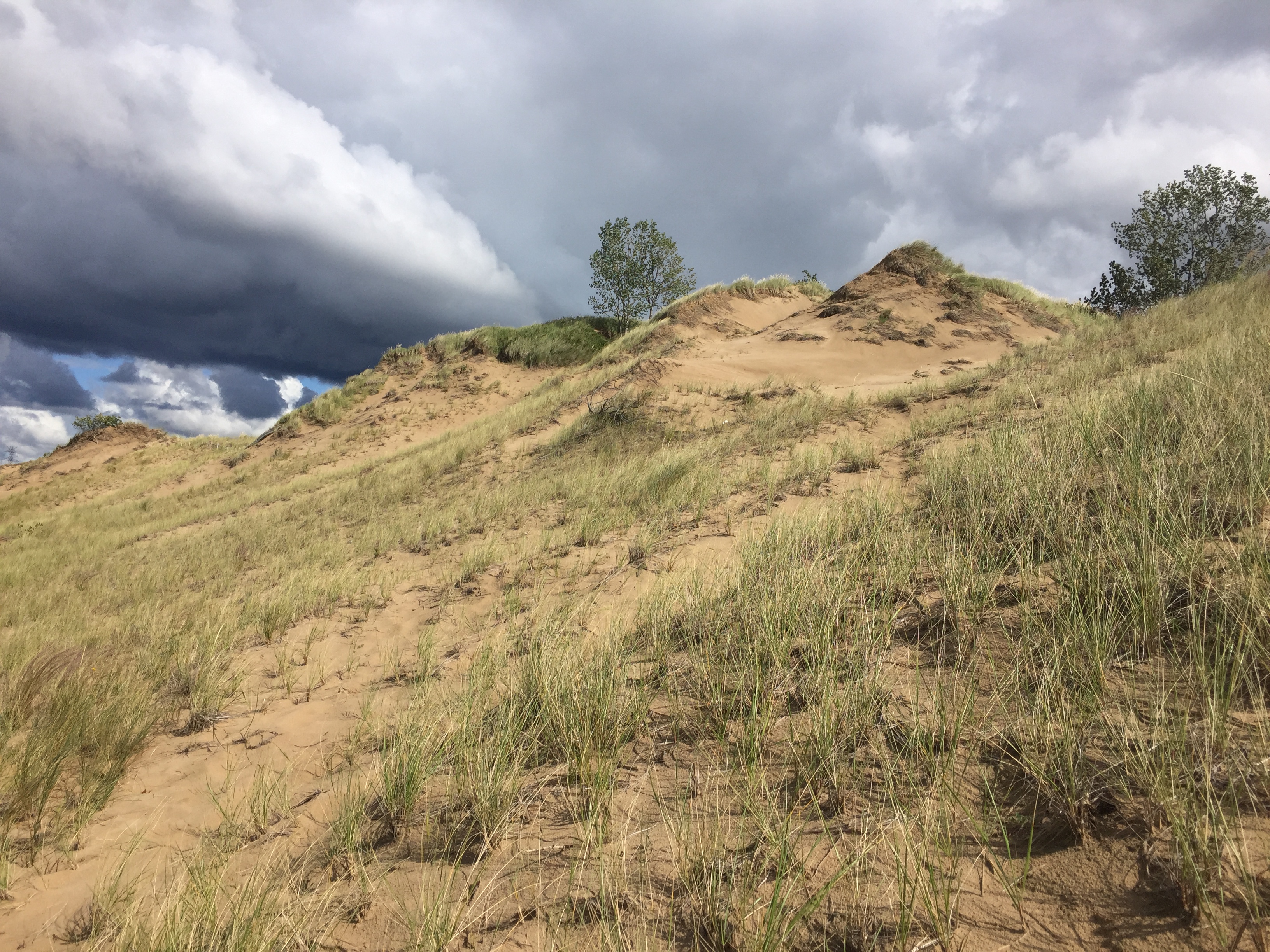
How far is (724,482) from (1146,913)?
5814 mm

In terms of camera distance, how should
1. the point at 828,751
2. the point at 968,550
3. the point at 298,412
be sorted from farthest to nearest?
the point at 298,412 < the point at 968,550 < the point at 828,751

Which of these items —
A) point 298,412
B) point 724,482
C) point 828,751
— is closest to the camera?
point 828,751

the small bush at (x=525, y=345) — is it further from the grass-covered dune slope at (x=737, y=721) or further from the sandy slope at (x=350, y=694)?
the grass-covered dune slope at (x=737, y=721)

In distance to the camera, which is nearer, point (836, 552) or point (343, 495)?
point (836, 552)

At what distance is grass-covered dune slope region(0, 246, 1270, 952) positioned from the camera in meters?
1.51

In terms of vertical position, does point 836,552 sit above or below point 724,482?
below

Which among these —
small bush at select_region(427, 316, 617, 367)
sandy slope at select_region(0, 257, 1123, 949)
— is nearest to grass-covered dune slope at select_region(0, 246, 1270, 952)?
sandy slope at select_region(0, 257, 1123, 949)

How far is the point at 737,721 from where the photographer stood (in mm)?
2400

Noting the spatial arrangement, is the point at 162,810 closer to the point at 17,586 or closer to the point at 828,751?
the point at 828,751

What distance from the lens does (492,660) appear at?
3447 mm

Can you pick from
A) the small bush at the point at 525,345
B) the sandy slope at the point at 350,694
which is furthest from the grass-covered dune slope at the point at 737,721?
the small bush at the point at 525,345

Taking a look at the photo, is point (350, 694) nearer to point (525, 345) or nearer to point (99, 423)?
point (525, 345)

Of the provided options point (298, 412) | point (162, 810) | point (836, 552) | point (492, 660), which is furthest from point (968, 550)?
point (298, 412)

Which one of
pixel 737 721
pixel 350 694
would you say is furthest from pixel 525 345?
pixel 737 721
